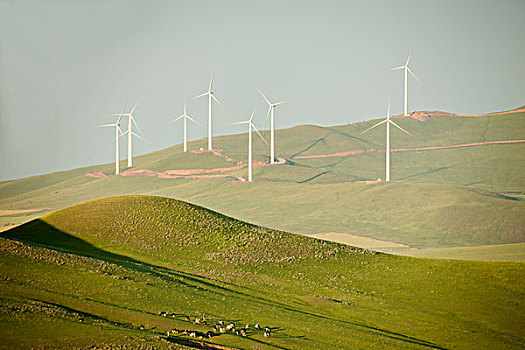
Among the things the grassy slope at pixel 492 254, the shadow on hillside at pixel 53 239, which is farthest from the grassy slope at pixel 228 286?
the grassy slope at pixel 492 254

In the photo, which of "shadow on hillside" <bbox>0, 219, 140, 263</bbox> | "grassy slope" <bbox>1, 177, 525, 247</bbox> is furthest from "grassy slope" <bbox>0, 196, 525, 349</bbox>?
"grassy slope" <bbox>1, 177, 525, 247</bbox>

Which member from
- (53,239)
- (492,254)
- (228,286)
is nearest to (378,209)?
(492,254)

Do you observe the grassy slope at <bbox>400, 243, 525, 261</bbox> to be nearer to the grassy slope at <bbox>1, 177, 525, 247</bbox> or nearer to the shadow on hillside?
the grassy slope at <bbox>1, 177, 525, 247</bbox>

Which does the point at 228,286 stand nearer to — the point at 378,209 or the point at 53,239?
the point at 53,239

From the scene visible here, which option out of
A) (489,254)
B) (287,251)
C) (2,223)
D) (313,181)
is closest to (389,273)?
(287,251)

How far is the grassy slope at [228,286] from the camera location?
33.5 meters

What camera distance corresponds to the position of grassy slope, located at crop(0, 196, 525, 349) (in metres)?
33.5

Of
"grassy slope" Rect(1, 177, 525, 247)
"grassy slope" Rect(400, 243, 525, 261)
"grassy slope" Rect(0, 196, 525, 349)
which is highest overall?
"grassy slope" Rect(0, 196, 525, 349)

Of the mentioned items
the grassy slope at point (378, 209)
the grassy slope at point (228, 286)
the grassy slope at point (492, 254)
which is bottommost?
the grassy slope at point (378, 209)

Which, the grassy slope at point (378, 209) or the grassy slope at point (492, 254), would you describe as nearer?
the grassy slope at point (492, 254)

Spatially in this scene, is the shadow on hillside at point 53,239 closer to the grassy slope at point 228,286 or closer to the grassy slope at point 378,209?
the grassy slope at point 228,286

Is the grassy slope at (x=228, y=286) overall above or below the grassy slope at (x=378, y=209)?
above

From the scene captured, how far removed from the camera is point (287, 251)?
63812 mm

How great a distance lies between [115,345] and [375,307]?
2485 cm
